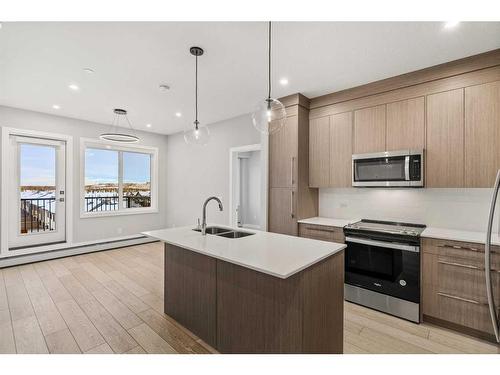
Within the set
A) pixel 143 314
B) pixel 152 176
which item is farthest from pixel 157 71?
pixel 152 176

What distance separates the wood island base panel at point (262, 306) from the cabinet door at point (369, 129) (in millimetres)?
1843

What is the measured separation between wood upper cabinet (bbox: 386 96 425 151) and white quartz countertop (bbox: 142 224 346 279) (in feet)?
5.72

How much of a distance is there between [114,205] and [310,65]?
523 centimetres

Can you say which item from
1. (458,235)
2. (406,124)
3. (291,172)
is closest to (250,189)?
(291,172)

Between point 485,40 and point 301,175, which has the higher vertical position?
point 485,40

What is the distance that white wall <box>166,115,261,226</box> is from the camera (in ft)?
15.9

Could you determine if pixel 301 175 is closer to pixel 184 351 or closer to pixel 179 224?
pixel 184 351

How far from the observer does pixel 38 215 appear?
15.2ft

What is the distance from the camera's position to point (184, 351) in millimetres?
2012

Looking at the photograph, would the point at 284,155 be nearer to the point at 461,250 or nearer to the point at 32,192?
the point at 461,250

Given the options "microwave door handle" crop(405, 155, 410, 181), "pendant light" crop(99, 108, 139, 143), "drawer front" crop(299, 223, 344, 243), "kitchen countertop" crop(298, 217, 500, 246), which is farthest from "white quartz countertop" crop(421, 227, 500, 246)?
"pendant light" crop(99, 108, 139, 143)

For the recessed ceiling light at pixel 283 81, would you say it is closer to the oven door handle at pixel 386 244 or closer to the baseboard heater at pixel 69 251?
the oven door handle at pixel 386 244

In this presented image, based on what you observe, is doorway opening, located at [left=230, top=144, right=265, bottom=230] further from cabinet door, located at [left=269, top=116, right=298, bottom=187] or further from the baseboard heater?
cabinet door, located at [left=269, top=116, right=298, bottom=187]

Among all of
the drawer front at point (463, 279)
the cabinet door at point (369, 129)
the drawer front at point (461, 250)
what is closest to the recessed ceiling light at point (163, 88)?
the cabinet door at point (369, 129)
